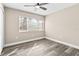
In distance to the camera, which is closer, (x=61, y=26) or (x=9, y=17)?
(x=9, y=17)

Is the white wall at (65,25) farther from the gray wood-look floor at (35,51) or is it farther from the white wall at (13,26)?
the white wall at (13,26)

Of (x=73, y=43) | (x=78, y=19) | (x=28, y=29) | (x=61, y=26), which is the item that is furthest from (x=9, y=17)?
(x=73, y=43)

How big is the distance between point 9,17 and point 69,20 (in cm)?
296

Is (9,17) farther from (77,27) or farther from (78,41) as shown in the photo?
(78,41)

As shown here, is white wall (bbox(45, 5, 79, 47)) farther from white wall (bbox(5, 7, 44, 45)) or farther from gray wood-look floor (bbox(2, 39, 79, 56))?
white wall (bbox(5, 7, 44, 45))

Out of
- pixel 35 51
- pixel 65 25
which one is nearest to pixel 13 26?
pixel 35 51

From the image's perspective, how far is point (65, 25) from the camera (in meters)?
3.23

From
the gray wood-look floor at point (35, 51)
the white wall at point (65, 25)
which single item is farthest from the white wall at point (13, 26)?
the white wall at point (65, 25)

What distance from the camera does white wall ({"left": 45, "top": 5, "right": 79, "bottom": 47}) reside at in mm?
2775

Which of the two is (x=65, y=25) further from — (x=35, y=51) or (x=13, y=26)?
(x=13, y=26)

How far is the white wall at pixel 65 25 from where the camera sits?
109 inches

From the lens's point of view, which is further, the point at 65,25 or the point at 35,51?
the point at 65,25

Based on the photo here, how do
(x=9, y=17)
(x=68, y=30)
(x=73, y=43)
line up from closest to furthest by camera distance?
(x=9, y=17) < (x=73, y=43) < (x=68, y=30)

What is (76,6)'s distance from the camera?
271 cm
